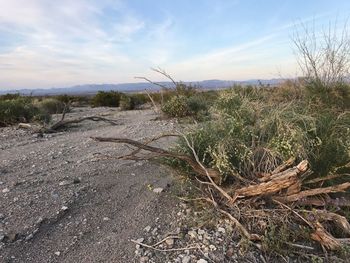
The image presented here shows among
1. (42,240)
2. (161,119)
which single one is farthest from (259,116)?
(161,119)

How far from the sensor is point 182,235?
3537 millimetres

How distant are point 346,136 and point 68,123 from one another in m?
7.83

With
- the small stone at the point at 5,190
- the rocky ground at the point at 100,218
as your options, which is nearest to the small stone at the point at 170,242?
the rocky ground at the point at 100,218

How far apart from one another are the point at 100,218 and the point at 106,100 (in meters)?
19.7

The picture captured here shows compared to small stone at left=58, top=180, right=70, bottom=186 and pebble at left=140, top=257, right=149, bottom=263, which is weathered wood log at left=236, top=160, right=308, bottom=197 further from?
small stone at left=58, top=180, right=70, bottom=186

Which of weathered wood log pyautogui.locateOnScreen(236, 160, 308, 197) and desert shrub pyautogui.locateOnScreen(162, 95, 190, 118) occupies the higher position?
weathered wood log pyautogui.locateOnScreen(236, 160, 308, 197)

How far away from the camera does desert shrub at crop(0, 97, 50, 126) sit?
1109 centimetres

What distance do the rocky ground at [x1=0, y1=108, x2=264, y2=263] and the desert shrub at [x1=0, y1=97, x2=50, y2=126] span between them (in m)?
5.51

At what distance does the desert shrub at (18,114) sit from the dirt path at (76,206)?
5.00 m

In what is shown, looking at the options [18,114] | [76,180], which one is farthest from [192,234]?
[18,114]

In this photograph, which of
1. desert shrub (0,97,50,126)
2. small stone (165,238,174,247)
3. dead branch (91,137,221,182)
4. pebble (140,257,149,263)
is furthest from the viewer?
desert shrub (0,97,50,126)

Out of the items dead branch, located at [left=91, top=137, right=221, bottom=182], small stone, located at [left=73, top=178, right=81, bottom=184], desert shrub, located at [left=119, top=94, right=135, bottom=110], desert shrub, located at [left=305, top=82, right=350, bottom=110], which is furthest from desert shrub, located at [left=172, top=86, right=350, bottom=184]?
desert shrub, located at [left=119, top=94, right=135, bottom=110]

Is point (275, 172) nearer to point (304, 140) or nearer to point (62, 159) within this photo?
point (304, 140)

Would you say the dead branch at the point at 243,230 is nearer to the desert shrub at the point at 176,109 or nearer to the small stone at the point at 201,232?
the small stone at the point at 201,232
